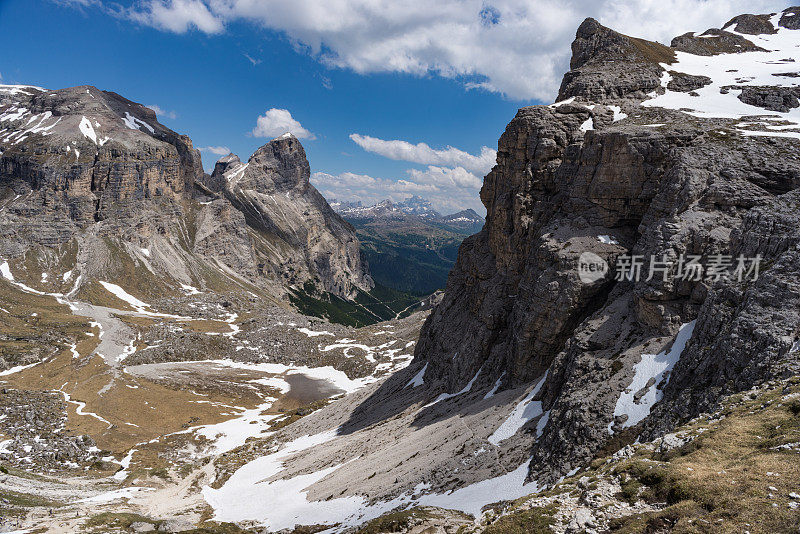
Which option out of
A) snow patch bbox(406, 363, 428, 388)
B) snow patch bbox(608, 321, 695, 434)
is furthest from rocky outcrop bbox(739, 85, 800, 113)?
snow patch bbox(406, 363, 428, 388)

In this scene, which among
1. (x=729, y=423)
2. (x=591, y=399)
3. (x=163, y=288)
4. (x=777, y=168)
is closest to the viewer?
(x=729, y=423)

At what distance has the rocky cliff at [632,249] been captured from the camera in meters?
26.5

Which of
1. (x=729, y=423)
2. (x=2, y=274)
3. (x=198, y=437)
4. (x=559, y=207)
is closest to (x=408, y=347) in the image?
(x=198, y=437)

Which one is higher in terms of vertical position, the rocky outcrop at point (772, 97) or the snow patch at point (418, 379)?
the rocky outcrop at point (772, 97)

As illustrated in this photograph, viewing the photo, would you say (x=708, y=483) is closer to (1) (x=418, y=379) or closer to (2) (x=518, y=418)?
(2) (x=518, y=418)

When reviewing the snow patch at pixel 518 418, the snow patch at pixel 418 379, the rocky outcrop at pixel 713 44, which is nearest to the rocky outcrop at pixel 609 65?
the rocky outcrop at pixel 713 44

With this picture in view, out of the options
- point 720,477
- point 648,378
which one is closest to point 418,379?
point 648,378

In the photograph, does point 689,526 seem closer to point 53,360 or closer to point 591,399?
point 591,399

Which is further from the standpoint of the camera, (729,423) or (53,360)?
(53,360)

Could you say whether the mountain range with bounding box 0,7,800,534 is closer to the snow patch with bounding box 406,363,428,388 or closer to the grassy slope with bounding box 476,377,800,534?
the grassy slope with bounding box 476,377,800,534

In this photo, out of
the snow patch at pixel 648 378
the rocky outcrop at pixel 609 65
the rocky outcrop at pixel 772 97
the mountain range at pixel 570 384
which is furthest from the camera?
the rocky outcrop at pixel 609 65

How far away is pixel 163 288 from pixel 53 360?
258 feet

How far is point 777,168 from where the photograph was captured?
36500 millimetres

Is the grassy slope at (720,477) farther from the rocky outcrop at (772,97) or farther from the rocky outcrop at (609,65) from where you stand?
the rocky outcrop at (609,65)
